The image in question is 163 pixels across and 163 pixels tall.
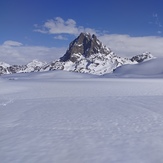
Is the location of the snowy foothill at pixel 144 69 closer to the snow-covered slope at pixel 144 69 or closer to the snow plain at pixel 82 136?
the snow-covered slope at pixel 144 69

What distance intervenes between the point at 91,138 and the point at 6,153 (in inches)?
109

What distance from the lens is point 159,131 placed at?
32.9 ft

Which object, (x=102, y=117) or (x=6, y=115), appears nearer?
(x=102, y=117)

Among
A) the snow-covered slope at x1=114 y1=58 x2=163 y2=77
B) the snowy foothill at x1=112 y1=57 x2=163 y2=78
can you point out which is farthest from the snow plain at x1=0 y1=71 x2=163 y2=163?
the snow-covered slope at x1=114 y1=58 x2=163 y2=77

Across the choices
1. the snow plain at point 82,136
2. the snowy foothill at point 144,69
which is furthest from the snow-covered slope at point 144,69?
the snow plain at point 82,136

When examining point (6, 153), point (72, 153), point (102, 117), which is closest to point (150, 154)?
point (72, 153)

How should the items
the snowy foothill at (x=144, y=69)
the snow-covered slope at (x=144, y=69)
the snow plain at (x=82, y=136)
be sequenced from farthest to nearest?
the snow-covered slope at (x=144, y=69), the snowy foothill at (x=144, y=69), the snow plain at (x=82, y=136)

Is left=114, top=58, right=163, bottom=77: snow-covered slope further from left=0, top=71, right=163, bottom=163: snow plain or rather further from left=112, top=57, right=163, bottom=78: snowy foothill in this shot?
left=0, top=71, right=163, bottom=163: snow plain

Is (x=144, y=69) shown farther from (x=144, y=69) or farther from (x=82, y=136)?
(x=82, y=136)

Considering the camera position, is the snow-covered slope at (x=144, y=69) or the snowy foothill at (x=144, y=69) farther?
the snow-covered slope at (x=144, y=69)

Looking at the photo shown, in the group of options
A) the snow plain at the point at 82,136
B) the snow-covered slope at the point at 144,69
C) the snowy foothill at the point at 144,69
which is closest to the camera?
the snow plain at the point at 82,136

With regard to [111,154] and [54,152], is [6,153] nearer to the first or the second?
[54,152]

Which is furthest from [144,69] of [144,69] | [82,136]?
[82,136]

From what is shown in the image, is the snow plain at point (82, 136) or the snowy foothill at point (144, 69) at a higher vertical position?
the snowy foothill at point (144, 69)
